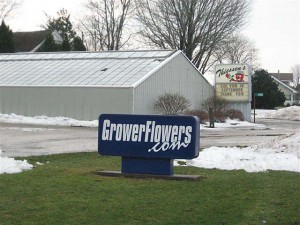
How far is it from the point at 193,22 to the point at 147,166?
44538mm

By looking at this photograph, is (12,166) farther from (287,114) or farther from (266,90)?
(266,90)

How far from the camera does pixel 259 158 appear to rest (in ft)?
42.0

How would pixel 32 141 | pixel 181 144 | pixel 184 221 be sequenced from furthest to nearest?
pixel 32 141 < pixel 181 144 < pixel 184 221

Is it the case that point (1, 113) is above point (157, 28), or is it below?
below

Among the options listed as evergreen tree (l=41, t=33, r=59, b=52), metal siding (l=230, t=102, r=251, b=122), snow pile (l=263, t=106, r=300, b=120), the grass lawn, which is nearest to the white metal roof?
metal siding (l=230, t=102, r=251, b=122)

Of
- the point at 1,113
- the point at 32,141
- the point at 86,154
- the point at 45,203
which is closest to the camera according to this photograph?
the point at 45,203

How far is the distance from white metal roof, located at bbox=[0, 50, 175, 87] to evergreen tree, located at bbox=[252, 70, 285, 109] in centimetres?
2410

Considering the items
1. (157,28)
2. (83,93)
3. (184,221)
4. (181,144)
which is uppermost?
(157,28)

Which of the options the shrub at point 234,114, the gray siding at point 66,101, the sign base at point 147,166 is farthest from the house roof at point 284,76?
the sign base at point 147,166

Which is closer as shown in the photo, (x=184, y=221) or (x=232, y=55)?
(x=184, y=221)

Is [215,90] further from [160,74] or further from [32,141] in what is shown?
[32,141]

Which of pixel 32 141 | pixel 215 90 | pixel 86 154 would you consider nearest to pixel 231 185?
pixel 86 154

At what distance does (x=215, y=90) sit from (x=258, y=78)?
2009 centimetres

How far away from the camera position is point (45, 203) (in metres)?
7.87
